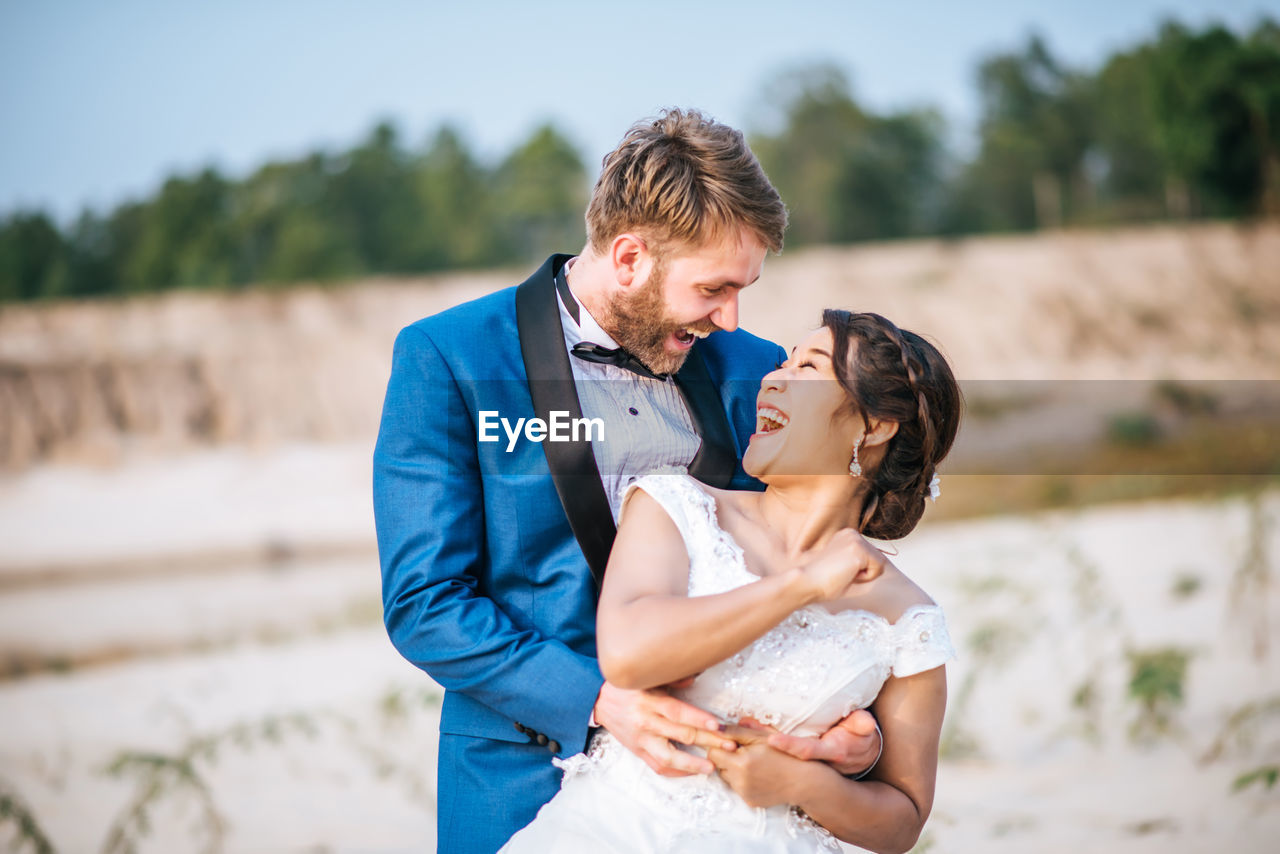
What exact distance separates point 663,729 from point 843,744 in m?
0.39

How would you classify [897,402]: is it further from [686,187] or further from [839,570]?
[686,187]

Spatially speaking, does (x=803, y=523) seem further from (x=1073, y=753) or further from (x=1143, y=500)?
(x=1143, y=500)

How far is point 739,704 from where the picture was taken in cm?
244

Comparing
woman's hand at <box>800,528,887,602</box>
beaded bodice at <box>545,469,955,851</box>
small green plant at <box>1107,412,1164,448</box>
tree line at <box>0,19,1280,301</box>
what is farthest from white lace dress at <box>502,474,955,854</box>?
tree line at <box>0,19,1280,301</box>

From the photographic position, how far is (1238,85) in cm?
3472

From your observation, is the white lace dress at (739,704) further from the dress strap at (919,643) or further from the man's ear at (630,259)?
the man's ear at (630,259)

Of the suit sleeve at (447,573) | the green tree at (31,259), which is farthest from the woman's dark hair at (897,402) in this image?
the green tree at (31,259)

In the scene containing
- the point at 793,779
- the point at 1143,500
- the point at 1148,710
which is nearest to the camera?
the point at 793,779

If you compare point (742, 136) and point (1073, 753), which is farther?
point (1073, 753)

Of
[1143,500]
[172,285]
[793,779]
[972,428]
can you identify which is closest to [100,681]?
[793,779]

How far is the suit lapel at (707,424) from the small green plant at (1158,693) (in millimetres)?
4616

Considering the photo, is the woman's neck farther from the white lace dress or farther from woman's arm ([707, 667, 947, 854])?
woman's arm ([707, 667, 947, 854])

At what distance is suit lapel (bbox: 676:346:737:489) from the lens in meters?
2.97

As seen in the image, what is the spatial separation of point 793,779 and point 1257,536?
600 cm
